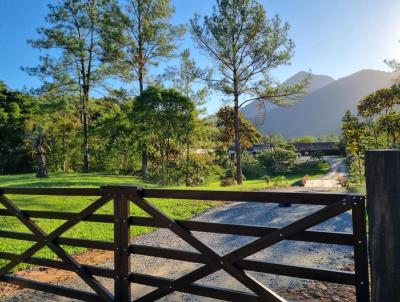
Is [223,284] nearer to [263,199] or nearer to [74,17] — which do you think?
[263,199]

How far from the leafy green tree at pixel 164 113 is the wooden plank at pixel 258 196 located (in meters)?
15.8

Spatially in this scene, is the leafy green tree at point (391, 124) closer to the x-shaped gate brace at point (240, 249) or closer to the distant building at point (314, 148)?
the distant building at point (314, 148)

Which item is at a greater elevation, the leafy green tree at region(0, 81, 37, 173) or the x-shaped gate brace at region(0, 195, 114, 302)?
the leafy green tree at region(0, 81, 37, 173)

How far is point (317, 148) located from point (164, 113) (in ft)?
143

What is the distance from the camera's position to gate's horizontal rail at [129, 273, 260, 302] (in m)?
3.14

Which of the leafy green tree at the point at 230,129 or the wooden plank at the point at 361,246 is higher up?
the leafy green tree at the point at 230,129

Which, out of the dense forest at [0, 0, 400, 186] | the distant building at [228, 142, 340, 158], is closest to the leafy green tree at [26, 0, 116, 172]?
the dense forest at [0, 0, 400, 186]

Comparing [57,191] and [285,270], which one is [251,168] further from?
[285,270]

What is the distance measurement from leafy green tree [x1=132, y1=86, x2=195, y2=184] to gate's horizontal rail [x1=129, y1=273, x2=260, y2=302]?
51.9ft

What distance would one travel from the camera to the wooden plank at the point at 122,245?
146 inches

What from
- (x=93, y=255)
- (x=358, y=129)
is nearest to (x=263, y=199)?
(x=93, y=255)

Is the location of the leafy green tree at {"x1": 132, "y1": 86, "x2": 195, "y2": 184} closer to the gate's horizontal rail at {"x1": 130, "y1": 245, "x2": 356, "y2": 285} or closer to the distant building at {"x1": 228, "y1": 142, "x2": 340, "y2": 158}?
the gate's horizontal rail at {"x1": 130, "y1": 245, "x2": 356, "y2": 285}

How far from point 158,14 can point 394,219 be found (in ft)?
80.3

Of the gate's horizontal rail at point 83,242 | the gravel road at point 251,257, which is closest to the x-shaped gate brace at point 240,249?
the gate's horizontal rail at point 83,242
